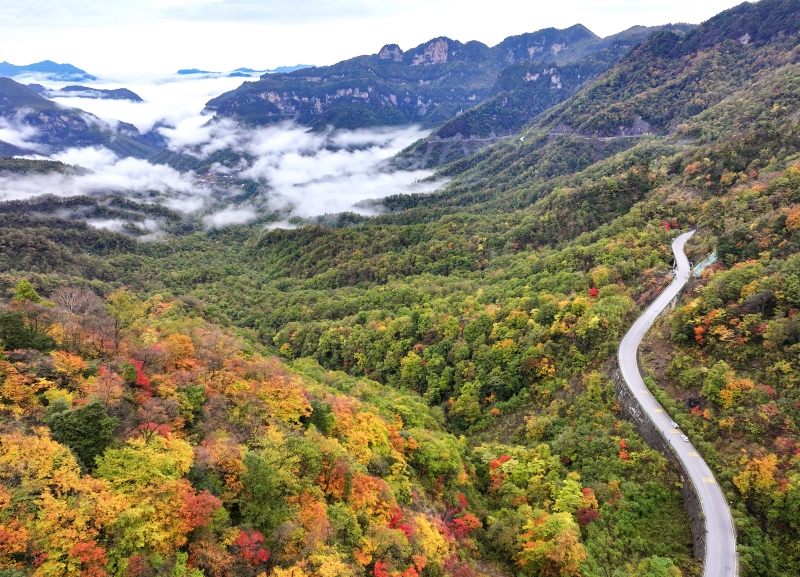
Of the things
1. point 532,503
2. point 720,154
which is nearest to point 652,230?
point 720,154

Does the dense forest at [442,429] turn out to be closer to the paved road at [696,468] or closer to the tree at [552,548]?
the tree at [552,548]

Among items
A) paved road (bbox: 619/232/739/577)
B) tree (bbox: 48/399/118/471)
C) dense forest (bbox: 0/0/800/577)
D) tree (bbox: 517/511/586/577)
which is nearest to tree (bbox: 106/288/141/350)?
dense forest (bbox: 0/0/800/577)

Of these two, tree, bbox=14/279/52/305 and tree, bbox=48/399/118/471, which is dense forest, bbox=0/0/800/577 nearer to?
tree, bbox=48/399/118/471

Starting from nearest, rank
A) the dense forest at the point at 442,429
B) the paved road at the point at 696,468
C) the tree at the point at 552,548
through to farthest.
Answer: the dense forest at the point at 442,429, the tree at the point at 552,548, the paved road at the point at 696,468

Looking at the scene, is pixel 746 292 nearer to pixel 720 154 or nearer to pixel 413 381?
pixel 413 381

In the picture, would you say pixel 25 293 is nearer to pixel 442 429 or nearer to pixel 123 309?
pixel 123 309

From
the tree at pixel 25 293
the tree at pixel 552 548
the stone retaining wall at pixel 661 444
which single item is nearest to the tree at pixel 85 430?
the tree at pixel 25 293
